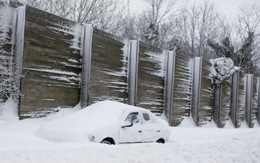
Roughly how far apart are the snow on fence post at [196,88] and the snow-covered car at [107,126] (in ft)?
35.9

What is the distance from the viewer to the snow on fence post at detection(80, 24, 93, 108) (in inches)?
579

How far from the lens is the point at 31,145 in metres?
9.04

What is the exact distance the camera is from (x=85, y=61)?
1477 centimetres

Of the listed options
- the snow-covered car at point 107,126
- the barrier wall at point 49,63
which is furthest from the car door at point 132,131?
the barrier wall at point 49,63

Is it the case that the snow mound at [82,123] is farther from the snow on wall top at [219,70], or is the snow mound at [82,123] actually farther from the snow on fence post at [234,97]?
the snow on fence post at [234,97]

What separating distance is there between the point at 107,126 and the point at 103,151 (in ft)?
6.90

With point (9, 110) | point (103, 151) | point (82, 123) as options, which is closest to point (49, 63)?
point (9, 110)

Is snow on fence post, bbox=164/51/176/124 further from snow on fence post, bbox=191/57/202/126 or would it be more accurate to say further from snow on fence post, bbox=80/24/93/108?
snow on fence post, bbox=80/24/93/108

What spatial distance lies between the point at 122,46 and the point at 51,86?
179 inches

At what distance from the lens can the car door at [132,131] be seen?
10.4 meters

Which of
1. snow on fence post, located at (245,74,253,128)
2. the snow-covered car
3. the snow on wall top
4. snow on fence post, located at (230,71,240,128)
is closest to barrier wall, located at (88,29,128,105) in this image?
the snow-covered car

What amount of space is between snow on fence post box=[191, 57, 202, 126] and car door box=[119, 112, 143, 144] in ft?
39.1

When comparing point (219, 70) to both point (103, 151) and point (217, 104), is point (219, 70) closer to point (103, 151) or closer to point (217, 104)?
point (217, 104)

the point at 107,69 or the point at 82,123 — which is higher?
the point at 107,69
